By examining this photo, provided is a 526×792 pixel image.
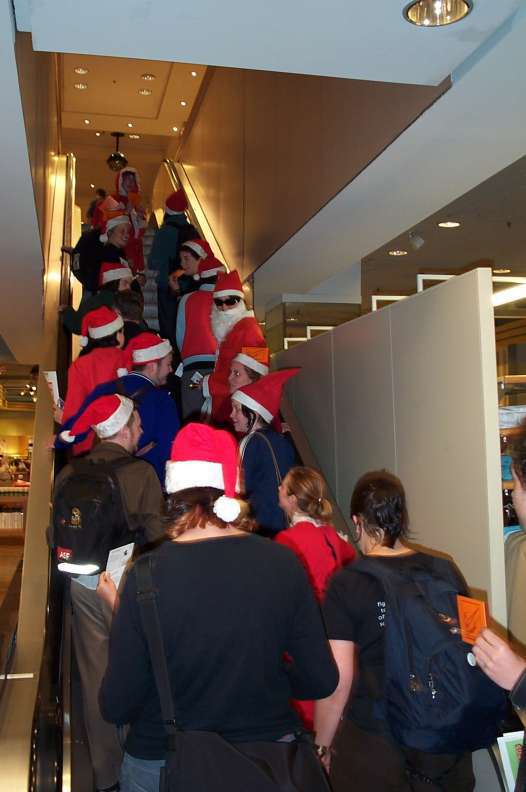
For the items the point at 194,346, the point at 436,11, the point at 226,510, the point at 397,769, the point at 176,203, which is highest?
the point at 176,203

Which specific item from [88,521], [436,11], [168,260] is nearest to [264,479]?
[88,521]

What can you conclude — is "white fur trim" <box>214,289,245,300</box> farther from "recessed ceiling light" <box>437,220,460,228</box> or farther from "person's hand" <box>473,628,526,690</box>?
"person's hand" <box>473,628,526,690</box>

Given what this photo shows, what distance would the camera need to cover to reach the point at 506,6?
2855 millimetres

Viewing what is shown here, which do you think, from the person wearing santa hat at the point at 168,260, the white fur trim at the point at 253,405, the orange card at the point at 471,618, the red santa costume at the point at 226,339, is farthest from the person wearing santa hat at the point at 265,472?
the person wearing santa hat at the point at 168,260

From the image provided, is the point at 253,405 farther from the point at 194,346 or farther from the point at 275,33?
the point at 275,33

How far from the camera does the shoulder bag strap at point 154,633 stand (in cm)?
199

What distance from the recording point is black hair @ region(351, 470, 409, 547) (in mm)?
3023

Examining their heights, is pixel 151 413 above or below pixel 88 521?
above

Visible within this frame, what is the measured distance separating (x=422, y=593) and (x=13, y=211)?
342 cm

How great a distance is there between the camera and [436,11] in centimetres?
289

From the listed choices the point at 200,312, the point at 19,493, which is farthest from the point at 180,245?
the point at 19,493

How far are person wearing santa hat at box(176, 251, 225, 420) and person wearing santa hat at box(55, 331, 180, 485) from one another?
857mm

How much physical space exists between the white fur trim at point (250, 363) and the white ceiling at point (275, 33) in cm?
214

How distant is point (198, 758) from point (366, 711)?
98 centimetres
